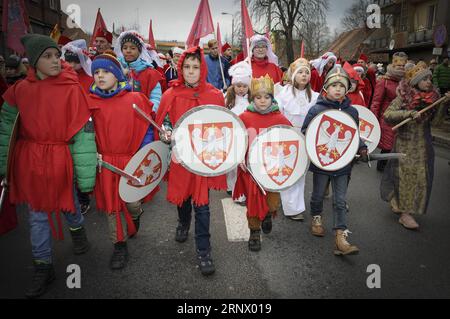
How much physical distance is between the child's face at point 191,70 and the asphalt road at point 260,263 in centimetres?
169

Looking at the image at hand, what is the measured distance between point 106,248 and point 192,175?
1.29 m

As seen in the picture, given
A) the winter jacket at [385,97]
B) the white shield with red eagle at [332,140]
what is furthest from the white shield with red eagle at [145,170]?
the winter jacket at [385,97]

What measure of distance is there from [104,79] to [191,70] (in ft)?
2.45

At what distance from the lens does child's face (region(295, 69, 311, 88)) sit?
423 centimetres

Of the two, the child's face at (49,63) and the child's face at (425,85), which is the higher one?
the child's face at (49,63)

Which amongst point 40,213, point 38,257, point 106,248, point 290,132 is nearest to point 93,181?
point 40,213

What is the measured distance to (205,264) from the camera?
2.97 meters

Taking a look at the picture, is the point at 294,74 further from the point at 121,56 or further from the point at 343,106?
the point at 121,56

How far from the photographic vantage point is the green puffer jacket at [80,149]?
2.68 meters

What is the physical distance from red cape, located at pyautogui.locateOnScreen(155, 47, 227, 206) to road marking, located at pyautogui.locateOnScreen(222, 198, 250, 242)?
91cm

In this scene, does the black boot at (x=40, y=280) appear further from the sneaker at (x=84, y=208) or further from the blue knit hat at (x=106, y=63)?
the blue knit hat at (x=106, y=63)

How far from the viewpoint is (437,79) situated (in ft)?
37.4

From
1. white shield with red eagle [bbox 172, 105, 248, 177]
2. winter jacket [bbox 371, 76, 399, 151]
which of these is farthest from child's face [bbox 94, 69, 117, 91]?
winter jacket [bbox 371, 76, 399, 151]

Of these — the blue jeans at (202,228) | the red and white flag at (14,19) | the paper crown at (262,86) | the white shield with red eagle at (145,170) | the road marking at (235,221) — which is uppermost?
the red and white flag at (14,19)
